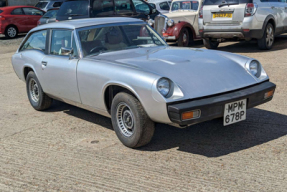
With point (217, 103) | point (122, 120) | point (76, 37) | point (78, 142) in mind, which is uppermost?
point (76, 37)

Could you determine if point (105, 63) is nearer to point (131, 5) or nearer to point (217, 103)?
point (217, 103)

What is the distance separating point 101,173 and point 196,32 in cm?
919

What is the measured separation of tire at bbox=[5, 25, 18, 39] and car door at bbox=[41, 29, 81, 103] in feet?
44.1

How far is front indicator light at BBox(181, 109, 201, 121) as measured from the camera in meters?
3.81

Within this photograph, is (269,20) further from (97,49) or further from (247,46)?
(97,49)

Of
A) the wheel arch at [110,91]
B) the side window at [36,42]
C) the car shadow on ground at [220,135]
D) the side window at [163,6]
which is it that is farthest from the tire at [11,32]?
the wheel arch at [110,91]

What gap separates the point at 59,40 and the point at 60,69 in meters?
0.57

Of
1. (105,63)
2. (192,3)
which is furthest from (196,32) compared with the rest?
(105,63)

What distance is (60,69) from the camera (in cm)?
523

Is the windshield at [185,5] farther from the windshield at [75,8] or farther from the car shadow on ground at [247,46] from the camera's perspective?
the windshield at [75,8]

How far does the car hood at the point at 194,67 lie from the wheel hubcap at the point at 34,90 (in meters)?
1.73

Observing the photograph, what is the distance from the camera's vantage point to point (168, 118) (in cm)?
→ 388

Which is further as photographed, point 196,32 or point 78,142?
point 196,32

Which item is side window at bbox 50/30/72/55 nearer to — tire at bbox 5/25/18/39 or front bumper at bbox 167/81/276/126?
front bumper at bbox 167/81/276/126
